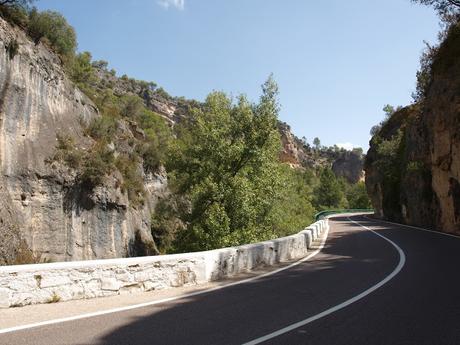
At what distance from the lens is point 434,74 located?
27109 millimetres

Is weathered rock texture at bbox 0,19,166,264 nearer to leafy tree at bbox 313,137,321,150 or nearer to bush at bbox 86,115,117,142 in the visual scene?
bush at bbox 86,115,117,142

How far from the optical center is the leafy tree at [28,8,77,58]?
970 inches

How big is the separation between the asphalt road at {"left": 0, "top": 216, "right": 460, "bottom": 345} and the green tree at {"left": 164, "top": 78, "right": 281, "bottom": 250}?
34.8ft

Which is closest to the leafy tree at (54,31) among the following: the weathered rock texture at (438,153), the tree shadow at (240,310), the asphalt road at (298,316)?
the tree shadow at (240,310)

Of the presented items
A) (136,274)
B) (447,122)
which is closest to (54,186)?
(136,274)

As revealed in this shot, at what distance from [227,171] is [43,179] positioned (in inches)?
384

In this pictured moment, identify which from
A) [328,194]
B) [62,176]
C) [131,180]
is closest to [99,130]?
[131,180]

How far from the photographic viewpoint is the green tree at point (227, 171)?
20.1 metres

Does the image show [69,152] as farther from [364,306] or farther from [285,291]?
[364,306]

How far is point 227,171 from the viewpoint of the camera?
21.7m

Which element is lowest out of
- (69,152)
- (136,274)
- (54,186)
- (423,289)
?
(423,289)

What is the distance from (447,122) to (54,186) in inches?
928

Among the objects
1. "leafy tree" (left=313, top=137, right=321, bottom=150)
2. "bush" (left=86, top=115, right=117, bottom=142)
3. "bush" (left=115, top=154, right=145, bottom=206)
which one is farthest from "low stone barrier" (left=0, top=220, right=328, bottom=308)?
"leafy tree" (left=313, top=137, right=321, bottom=150)

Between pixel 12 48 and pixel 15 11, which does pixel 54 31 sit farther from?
pixel 12 48
